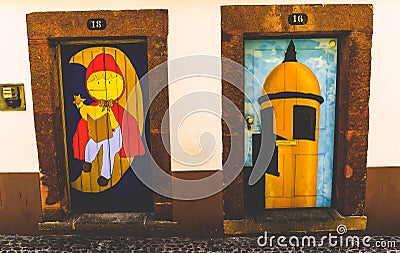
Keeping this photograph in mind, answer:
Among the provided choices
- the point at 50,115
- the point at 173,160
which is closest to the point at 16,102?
the point at 50,115

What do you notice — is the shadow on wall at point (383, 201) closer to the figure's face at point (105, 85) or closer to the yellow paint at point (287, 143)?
the yellow paint at point (287, 143)

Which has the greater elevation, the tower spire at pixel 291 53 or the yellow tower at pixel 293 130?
the tower spire at pixel 291 53

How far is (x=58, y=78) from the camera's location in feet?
Answer: 14.7

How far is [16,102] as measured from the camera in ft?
14.4

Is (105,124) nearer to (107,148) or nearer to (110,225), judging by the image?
(107,148)

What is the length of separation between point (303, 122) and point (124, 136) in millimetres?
2211

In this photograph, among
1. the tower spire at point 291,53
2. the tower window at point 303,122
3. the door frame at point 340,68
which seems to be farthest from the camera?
the tower window at point 303,122

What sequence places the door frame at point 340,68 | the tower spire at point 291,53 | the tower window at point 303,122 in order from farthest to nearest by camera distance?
the tower window at point 303,122, the tower spire at point 291,53, the door frame at point 340,68

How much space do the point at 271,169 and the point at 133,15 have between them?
2471 millimetres

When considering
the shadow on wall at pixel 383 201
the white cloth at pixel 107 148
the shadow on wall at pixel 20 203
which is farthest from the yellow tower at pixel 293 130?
the shadow on wall at pixel 20 203

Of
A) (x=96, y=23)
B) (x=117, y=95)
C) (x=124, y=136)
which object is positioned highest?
(x=96, y=23)

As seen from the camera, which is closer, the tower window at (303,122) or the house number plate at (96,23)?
the house number plate at (96,23)

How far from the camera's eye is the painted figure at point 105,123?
14.9 feet

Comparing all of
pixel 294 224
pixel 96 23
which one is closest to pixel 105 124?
pixel 96 23
